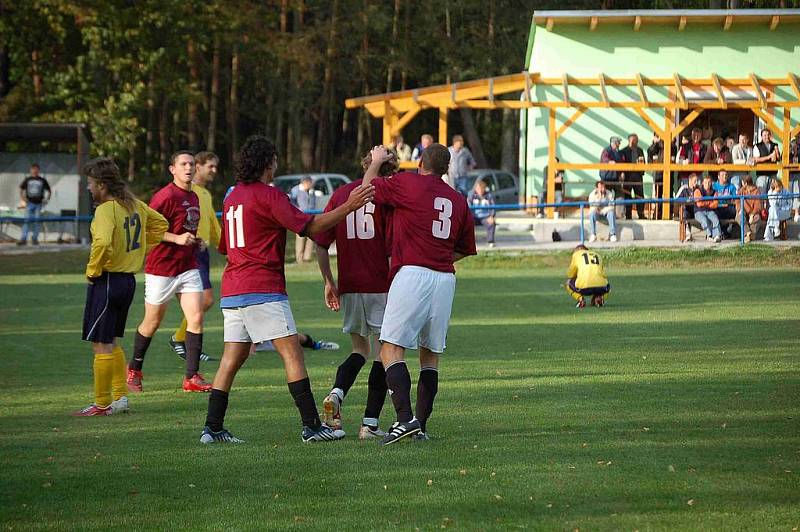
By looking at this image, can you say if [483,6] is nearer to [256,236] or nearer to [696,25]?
[696,25]

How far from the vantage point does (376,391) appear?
8.63 meters

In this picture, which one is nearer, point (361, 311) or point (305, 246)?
point (361, 311)

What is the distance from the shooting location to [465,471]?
7.24 meters

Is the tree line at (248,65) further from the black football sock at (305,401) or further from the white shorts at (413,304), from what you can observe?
the white shorts at (413,304)

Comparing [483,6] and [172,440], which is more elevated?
[483,6]

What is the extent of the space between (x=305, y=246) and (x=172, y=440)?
66.6ft

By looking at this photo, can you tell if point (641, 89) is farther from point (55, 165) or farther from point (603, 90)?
point (55, 165)

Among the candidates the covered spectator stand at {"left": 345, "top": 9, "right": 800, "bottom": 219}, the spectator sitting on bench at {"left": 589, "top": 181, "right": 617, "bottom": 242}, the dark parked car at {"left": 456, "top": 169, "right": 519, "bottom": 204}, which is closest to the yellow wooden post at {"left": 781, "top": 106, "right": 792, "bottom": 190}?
the covered spectator stand at {"left": 345, "top": 9, "right": 800, "bottom": 219}

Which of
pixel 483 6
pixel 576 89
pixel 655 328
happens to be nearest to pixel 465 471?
pixel 655 328

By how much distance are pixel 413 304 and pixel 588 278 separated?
34.5ft

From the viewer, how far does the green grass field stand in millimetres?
6348

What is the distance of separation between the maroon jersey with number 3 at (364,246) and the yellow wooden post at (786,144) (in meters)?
22.9

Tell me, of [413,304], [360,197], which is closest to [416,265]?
[413,304]

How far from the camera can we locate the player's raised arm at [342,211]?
793cm
